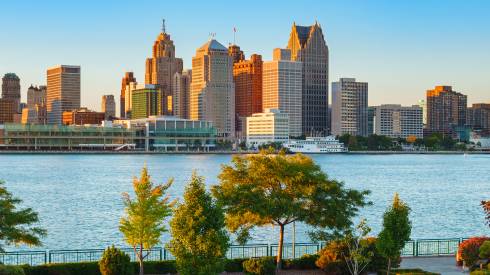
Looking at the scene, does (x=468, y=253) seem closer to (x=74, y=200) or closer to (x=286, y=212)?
(x=286, y=212)

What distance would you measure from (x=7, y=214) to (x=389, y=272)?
58.3 ft

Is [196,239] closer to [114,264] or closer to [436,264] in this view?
[114,264]

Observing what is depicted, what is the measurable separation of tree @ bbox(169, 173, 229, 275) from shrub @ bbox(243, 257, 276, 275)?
6864mm

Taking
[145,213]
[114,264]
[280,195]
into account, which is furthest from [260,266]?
[114,264]

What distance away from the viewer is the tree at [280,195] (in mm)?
40281

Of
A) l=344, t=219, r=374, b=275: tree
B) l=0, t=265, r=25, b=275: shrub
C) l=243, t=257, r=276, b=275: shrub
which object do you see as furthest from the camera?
l=243, t=257, r=276, b=275: shrub

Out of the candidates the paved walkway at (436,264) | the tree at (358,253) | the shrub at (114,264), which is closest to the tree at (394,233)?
the tree at (358,253)

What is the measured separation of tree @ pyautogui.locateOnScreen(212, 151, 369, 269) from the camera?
4028 cm

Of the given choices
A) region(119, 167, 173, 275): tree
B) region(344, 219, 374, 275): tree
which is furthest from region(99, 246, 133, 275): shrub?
region(344, 219, 374, 275): tree

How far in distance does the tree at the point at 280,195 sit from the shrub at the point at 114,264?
6.05 m

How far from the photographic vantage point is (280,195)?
4103cm

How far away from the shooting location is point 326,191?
4106 cm

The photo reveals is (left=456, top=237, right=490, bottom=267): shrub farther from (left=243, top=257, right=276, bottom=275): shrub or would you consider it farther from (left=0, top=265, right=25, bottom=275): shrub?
(left=0, top=265, right=25, bottom=275): shrub

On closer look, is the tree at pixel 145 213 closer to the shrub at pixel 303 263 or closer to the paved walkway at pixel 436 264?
the shrub at pixel 303 263
